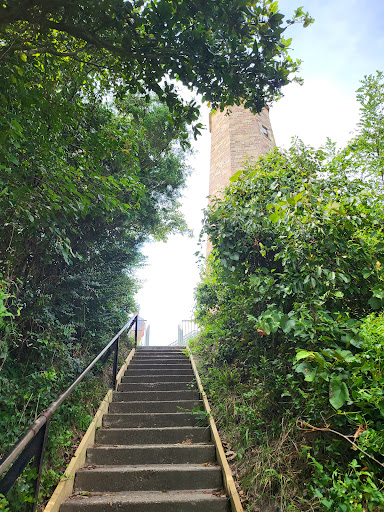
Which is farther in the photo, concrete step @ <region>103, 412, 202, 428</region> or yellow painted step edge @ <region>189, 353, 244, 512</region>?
concrete step @ <region>103, 412, 202, 428</region>

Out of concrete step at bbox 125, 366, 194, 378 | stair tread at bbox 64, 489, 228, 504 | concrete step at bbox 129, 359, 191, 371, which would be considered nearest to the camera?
stair tread at bbox 64, 489, 228, 504

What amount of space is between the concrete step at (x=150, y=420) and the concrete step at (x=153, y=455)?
24.0 inches

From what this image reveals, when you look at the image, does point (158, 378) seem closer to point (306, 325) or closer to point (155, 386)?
point (155, 386)

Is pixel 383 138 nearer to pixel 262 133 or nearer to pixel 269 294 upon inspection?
pixel 269 294

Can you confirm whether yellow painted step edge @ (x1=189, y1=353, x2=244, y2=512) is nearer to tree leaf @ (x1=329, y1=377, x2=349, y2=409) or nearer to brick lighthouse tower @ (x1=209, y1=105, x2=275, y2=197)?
tree leaf @ (x1=329, y1=377, x2=349, y2=409)

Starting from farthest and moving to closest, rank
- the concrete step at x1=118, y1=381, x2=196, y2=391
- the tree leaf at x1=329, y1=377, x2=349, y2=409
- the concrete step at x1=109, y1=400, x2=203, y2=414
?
1. the concrete step at x1=118, y1=381, x2=196, y2=391
2. the concrete step at x1=109, y1=400, x2=203, y2=414
3. the tree leaf at x1=329, y1=377, x2=349, y2=409

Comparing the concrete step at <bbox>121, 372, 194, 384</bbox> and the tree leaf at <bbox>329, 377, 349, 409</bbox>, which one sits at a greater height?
the tree leaf at <bbox>329, 377, 349, 409</bbox>

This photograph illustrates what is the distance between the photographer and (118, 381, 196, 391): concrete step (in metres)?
4.63

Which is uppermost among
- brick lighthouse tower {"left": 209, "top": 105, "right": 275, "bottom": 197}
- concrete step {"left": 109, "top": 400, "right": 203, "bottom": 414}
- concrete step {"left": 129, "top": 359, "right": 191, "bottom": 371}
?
brick lighthouse tower {"left": 209, "top": 105, "right": 275, "bottom": 197}

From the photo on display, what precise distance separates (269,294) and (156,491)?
2.03 m

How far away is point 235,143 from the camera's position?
341 inches

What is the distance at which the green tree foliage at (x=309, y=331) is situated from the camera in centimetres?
173

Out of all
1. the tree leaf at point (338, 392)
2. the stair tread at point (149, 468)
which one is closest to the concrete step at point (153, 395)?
the stair tread at point (149, 468)

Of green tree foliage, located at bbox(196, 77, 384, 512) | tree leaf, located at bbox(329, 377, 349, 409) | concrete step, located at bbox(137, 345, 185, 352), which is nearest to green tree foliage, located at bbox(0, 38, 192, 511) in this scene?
green tree foliage, located at bbox(196, 77, 384, 512)
